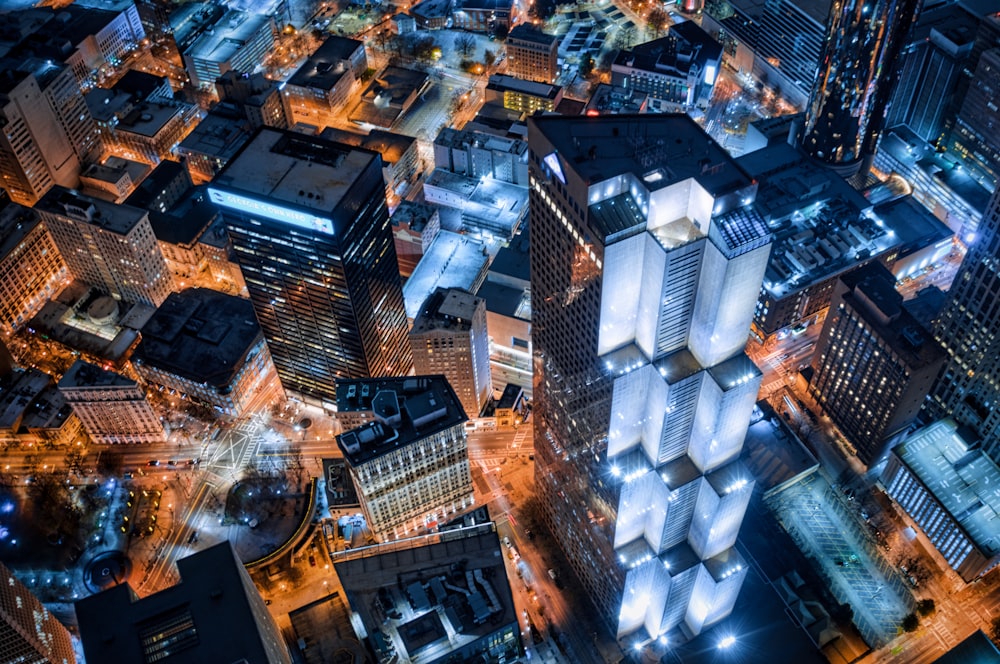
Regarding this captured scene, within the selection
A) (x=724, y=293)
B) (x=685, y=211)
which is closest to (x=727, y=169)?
(x=685, y=211)

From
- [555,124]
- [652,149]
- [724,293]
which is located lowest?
[724,293]

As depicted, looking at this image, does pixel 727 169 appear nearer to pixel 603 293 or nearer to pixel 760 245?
pixel 760 245

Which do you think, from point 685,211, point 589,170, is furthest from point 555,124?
point 685,211

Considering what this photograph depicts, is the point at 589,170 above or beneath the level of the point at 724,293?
above

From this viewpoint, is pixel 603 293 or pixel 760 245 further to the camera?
pixel 603 293

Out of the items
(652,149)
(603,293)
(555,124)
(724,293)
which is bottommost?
(724,293)

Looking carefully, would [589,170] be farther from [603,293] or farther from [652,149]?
[603,293]
